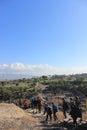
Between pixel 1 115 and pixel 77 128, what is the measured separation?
27.6 ft

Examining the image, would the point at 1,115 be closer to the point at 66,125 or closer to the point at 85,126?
the point at 66,125

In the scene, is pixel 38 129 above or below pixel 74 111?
below

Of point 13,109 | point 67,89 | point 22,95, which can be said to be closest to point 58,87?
point 67,89

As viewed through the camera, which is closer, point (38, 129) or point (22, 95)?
point (38, 129)

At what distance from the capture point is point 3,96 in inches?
2591

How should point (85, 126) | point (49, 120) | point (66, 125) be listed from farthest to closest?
point (49, 120), point (66, 125), point (85, 126)

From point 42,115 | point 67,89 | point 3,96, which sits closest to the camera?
point 42,115

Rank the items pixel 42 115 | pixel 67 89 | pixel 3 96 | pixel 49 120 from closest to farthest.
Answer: pixel 49 120 < pixel 42 115 < pixel 3 96 < pixel 67 89

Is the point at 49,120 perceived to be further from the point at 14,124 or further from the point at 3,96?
the point at 3,96

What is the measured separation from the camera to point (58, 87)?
82.4m

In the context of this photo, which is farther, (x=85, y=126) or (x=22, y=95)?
(x=22, y=95)

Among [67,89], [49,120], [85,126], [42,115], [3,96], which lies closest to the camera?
[85,126]

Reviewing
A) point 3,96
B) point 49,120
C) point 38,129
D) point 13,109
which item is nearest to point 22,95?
point 3,96

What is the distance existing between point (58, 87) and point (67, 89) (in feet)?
10.0
